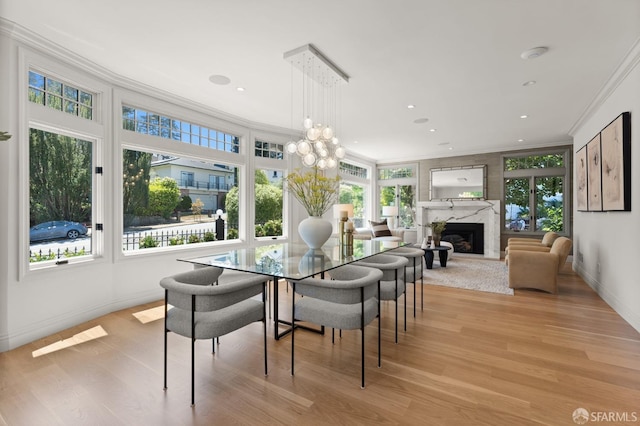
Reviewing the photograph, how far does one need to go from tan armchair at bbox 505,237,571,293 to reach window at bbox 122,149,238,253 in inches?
181

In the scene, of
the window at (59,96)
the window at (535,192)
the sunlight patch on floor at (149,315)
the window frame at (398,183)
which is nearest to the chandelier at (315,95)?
the window at (59,96)

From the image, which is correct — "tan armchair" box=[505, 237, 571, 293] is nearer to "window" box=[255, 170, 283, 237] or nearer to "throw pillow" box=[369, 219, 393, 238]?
"throw pillow" box=[369, 219, 393, 238]

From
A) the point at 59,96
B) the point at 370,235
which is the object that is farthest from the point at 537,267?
the point at 59,96

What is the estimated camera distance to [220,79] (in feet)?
11.9

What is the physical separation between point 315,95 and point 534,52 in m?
2.50

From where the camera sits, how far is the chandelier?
3.05m

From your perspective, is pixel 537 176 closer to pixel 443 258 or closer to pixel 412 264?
pixel 443 258

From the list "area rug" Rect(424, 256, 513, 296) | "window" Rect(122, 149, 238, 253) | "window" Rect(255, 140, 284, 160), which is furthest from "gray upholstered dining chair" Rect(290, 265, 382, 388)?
"window" Rect(255, 140, 284, 160)

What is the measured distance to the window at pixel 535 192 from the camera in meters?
7.02

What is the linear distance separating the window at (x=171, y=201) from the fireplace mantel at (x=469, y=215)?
5.51 m

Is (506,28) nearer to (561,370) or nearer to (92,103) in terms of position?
(561,370)

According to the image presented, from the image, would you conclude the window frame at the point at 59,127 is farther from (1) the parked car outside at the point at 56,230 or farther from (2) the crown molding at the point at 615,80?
(2) the crown molding at the point at 615,80

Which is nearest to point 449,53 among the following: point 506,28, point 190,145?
point 506,28

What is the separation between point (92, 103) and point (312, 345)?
144 inches
